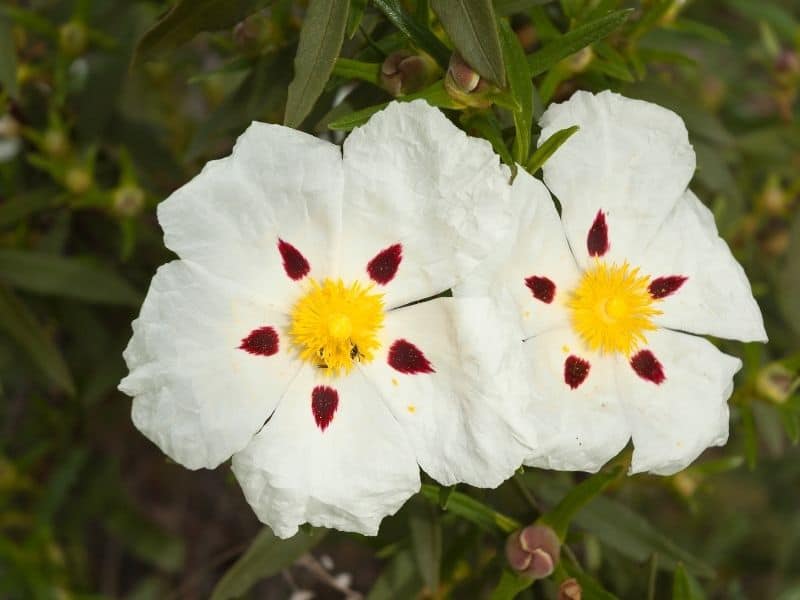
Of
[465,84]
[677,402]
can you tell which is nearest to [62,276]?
[465,84]

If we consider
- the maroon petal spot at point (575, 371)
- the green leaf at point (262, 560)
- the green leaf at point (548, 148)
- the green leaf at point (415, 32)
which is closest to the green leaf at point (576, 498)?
the maroon petal spot at point (575, 371)

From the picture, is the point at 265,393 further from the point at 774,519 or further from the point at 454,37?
Result: the point at 774,519

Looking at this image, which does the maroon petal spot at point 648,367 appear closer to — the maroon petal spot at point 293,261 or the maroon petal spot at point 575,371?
the maroon petal spot at point 575,371

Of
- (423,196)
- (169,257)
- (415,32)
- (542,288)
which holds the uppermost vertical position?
(415,32)

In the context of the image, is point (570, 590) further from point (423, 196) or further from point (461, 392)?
point (423, 196)

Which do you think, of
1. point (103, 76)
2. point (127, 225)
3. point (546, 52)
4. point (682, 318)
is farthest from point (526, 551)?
point (103, 76)

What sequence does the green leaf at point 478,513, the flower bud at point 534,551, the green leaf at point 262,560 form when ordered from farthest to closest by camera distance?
the green leaf at point 262,560, the green leaf at point 478,513, the flower bud at point 534,551
